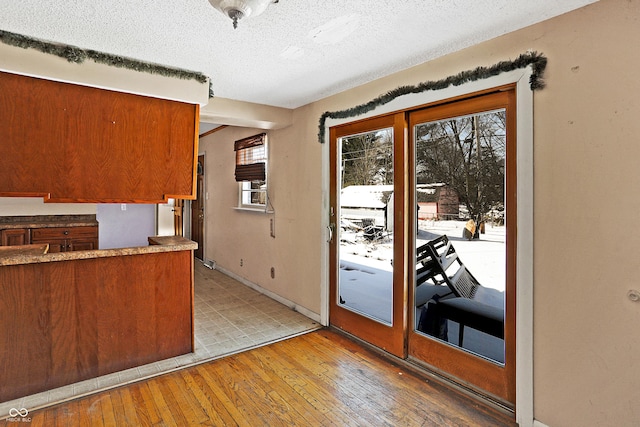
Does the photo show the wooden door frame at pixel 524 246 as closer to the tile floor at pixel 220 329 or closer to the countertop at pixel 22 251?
the tile floor at pixel 220 329

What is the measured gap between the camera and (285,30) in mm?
1994

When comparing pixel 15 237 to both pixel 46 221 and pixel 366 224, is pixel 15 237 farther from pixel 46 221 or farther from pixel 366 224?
pixel 366 224

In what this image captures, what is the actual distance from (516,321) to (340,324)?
1655 millimetres

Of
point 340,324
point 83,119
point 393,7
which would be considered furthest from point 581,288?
point 83,119

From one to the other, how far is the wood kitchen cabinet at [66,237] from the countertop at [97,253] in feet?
6.11

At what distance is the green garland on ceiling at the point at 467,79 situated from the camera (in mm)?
1870

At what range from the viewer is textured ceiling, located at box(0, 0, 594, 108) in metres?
1.74

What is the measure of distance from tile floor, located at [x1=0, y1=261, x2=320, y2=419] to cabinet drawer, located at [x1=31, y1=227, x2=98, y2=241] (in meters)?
1.52

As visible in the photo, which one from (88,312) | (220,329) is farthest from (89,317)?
(220,329)

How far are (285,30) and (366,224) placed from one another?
66.6 inches

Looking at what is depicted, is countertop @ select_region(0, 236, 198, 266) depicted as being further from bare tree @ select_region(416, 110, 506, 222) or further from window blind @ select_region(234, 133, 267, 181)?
bare tree @ select_region(416, 110, 506, 222)

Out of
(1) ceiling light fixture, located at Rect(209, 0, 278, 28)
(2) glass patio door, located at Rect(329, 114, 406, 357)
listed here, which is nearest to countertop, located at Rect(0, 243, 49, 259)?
(1) ceiling light fixture, located at Rect(209, 0, 278, 28)

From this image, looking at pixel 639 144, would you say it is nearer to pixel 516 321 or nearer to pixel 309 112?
pixel 516 321

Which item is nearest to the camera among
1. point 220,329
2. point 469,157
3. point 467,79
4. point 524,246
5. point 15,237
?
point 524,246
